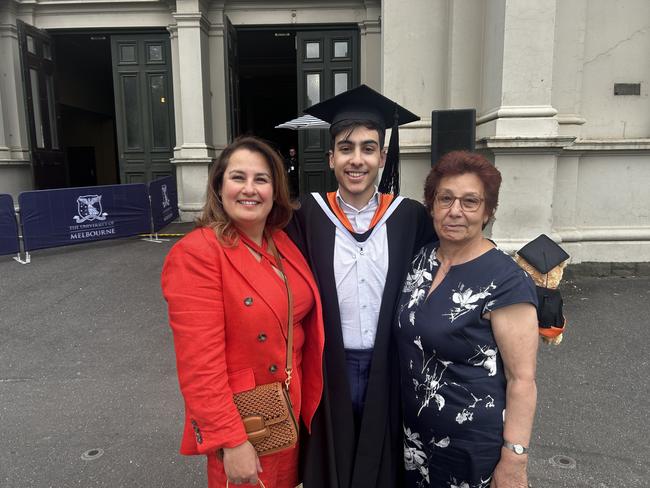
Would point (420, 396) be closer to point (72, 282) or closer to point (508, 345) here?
point (508, 345)

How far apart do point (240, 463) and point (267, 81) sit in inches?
765

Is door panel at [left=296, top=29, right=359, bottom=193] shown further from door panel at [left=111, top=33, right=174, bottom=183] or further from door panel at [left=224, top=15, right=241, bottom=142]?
door panel at [left=111, top=33, right=174, bottom=183]

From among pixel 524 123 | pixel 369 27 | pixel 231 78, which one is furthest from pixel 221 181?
pixel 369 27

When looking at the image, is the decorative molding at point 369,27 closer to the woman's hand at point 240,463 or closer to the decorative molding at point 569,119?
the decorative molding at point 569,119

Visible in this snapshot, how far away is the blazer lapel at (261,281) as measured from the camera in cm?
169

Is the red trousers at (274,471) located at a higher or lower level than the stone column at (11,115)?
lower

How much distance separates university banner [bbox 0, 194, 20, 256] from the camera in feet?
25.1

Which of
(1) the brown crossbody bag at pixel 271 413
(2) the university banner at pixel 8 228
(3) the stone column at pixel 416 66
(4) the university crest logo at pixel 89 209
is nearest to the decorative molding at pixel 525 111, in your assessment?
(3) the stone column at pixel 416 66

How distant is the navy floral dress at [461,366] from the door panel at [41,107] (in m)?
10.6

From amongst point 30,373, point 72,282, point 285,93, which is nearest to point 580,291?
point 30,373

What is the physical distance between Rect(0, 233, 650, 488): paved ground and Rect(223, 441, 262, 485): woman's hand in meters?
1.42

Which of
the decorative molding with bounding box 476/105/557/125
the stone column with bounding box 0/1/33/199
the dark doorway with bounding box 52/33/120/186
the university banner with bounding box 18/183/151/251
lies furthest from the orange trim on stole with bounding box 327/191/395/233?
the dark doorway with bounding box 52/33/120/186

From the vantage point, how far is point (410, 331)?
180 centimetres

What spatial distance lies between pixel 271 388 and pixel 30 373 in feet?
11.2
